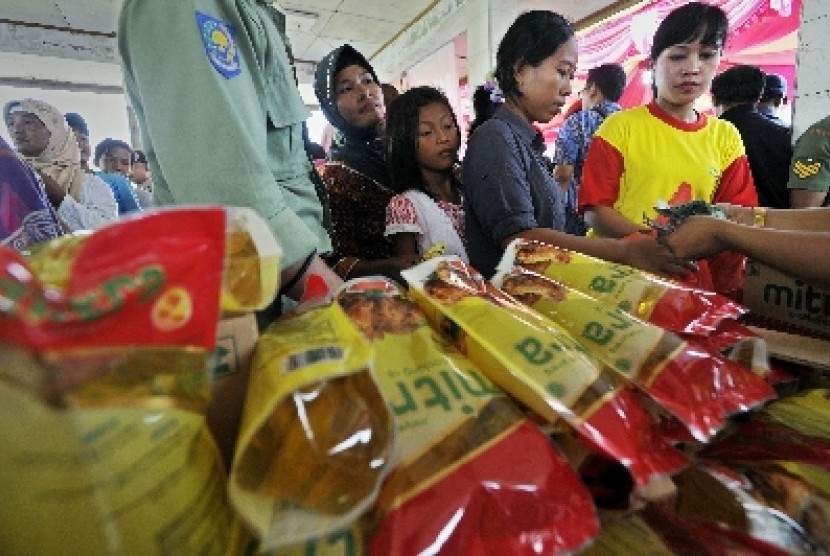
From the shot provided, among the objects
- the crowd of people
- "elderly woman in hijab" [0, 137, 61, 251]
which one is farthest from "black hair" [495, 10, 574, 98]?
"elderly woman in hijab" [0, 137, 61, 251]

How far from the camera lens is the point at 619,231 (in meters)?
1.27

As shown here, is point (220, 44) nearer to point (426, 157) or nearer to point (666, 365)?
point (666, 365)

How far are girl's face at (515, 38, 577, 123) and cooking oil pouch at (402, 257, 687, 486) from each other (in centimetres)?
79

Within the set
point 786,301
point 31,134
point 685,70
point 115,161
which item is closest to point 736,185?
point 685,70

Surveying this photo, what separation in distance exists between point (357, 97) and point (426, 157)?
0.38 m

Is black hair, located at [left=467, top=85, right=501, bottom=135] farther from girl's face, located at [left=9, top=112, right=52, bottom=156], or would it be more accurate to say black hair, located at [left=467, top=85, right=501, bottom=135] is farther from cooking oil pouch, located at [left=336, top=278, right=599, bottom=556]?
girl's face, located at [left=9, top=112, right=52, bottom=156]

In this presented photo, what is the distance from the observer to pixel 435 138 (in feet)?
4.52

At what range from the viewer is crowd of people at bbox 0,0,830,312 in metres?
0.64

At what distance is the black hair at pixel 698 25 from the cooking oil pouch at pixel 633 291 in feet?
3.26

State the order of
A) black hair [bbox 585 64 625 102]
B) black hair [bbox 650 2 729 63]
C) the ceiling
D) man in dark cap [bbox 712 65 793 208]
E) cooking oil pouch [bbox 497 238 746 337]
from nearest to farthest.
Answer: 1. cooking oil pouch [bbox 497 238 746 337]
2. black hair [bbox 650 2 729 63]
3. man in dark cap [bbox 712 65 793 208]
4. black hair [bbox 585 64 625 102]
5. the ceiling

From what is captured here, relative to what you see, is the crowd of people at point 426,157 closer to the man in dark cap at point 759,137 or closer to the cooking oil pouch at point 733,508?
the man in dark cap at point 759,137

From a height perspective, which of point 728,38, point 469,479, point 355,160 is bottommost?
point 469,479

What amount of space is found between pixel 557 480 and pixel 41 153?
2.42 metres

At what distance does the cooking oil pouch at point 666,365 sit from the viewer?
44 cm
